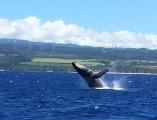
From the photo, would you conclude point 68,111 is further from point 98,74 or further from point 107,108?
point 98,74

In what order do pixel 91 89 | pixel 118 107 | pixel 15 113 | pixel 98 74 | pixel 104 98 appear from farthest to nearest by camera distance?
pixel 91 89 → pixel 98 74 → pixel 104 98 → pixel 118 107 → pixel 15 113

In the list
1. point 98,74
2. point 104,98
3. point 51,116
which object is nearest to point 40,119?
point 51,116

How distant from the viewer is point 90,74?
79562mm

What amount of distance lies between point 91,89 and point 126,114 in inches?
1486

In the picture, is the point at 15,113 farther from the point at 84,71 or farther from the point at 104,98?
the point at 84,71

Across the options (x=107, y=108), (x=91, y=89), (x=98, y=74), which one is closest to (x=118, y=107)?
(x=107, y=108)

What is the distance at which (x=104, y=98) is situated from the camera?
69062mm

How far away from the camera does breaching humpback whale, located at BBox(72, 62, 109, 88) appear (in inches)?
3123

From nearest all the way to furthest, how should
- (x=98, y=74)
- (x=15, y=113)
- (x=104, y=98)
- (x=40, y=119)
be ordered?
(x=40, y=119) < (x=15, y=113) < (x=104, y=98) < (x=98, y=74)

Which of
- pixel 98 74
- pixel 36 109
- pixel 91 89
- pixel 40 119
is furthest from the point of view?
pixel 91 89

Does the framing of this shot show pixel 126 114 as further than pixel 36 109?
No

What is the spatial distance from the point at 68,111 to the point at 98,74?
28566mm

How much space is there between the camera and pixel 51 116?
46594 mm

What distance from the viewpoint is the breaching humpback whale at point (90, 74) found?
79312 mm
